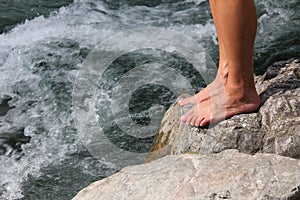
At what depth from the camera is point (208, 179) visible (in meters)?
2.68

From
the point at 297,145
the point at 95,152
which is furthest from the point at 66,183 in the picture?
the point at 297,145

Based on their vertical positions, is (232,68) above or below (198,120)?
above

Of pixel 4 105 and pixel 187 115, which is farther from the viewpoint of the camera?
pixel 4 105

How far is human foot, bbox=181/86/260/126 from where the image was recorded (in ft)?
9.68

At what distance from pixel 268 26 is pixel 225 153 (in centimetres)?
298

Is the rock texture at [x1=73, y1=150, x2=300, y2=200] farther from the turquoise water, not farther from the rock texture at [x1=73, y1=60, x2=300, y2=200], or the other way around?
the turquoise water

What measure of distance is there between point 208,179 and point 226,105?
1.54 feet

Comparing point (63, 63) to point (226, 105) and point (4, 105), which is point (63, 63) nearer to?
point (4, 105)

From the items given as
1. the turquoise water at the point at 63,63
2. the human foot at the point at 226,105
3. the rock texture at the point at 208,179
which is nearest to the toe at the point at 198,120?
the human foot at the point at 226,105

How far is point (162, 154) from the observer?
10.9 ft

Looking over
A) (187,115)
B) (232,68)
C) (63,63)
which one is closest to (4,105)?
(63,63)

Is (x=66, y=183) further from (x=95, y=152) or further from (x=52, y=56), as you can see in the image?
(x=52, y=56)

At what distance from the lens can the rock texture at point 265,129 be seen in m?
2.83

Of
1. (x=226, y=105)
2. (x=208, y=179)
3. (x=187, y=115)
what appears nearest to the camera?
(x=208, y=179)
